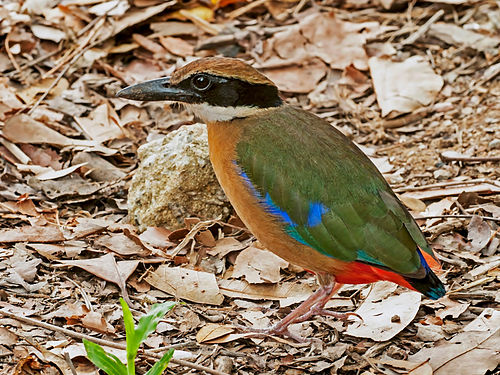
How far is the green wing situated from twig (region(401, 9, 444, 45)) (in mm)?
3622

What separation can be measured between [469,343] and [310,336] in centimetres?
94

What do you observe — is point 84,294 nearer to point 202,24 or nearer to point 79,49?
point 79,49

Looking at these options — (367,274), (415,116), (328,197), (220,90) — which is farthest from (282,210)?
(415,116)

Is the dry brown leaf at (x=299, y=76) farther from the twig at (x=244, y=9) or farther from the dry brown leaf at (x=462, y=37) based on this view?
the dry brown leaf at (x=462, y=37)

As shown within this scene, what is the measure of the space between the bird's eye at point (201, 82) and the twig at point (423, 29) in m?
3.67

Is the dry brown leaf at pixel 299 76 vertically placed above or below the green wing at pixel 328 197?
below

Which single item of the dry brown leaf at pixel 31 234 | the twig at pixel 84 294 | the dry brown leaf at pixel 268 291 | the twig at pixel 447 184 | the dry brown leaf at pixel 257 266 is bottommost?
the dry brown leaf at pixel 268 291

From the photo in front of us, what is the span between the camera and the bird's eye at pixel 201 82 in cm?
507

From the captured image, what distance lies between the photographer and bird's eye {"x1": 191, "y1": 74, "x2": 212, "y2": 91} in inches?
200

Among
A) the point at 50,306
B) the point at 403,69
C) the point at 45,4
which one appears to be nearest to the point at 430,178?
the point at 403,69

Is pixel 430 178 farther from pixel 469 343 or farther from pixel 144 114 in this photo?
pixel 144 114

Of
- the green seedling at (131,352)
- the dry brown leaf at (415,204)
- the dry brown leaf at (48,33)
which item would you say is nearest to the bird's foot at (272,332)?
the green seedling at (131,352)

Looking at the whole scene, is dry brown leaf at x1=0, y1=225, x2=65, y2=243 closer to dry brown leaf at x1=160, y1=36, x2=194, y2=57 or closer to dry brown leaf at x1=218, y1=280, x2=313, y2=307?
dry brown leaf at x1=218, y1=280, x2=313, y2=307

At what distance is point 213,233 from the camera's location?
19.4ft
